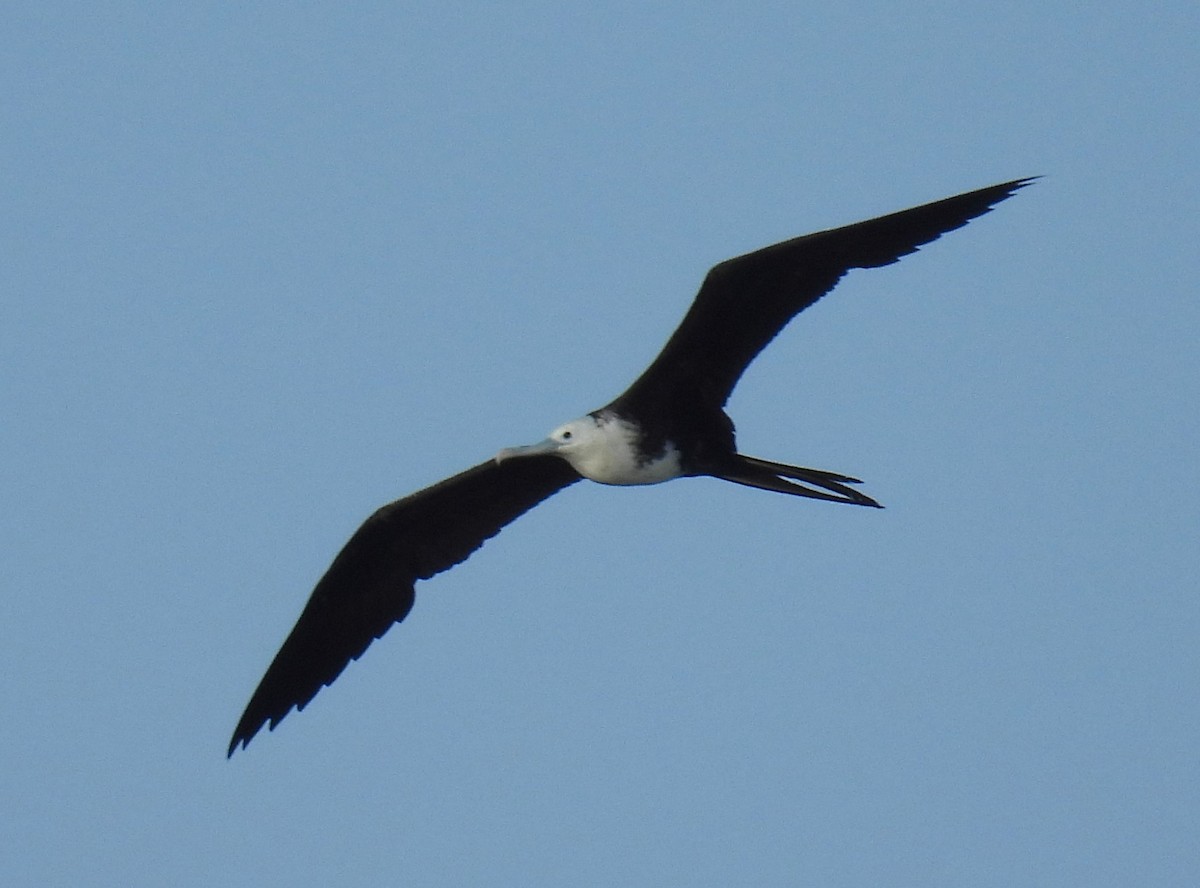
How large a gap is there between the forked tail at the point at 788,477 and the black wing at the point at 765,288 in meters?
0.22

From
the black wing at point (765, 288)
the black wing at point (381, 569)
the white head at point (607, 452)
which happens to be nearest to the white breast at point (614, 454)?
the white head at point (607, 452)

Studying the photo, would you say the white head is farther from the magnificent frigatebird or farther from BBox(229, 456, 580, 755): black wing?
BBox(229, 456, 580, 755): black wing

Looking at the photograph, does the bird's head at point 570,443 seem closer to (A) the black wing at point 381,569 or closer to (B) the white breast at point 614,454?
(B) the white breast at point 614,454

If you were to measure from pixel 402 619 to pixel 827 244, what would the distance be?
7.12 feet

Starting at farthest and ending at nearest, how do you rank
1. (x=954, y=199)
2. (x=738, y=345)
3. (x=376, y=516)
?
(x=376, y=516) < (x=738, y=345) < (x=954, y=199)

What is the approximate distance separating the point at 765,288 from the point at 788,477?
2.02ft

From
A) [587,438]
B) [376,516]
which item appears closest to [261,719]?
[376,516]

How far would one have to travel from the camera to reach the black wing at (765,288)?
5.74 m

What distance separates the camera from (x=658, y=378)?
240 inches

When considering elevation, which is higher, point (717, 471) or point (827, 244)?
point (827, 244)

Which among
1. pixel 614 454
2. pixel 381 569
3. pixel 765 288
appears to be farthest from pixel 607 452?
pixel 381 569

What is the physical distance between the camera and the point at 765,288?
5.95 m

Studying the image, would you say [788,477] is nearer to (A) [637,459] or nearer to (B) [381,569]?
(A) [637,459]

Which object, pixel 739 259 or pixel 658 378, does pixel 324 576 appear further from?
pixel 739 259
